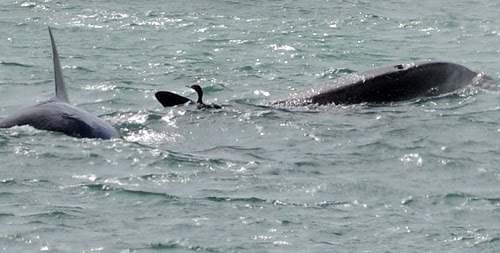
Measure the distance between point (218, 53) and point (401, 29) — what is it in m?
4.23

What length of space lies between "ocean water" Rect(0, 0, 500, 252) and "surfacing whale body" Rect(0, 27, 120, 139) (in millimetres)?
121

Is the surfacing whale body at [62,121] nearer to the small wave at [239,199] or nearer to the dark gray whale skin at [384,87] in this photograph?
the small wave at [239,199]

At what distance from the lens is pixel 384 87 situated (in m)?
14.6

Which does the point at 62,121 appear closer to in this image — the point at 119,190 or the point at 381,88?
the point at 119,190

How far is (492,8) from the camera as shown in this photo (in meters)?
25.0

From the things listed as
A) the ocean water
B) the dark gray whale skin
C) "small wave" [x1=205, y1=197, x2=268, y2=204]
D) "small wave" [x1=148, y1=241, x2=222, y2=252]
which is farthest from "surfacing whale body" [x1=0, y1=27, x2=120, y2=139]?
"small wave" [x1=148, y1=241, x2=222, y2=252]

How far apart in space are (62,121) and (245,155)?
1.78 meters

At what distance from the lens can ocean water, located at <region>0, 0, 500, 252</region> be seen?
31.2 feet

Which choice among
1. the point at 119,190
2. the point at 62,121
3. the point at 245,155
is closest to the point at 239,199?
the point at 119,190

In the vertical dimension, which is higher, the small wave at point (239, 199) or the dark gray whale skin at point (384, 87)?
the small wave at point (239, 199)

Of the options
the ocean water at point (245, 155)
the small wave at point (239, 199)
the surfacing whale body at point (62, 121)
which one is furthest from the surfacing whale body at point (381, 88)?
the small wave at point (239, 199)

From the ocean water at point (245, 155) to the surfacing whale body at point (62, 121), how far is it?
0.40 ft

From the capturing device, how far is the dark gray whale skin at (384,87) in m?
14.5

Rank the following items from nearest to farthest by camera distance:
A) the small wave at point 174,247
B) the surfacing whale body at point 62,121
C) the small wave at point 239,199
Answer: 1. the small wave at point 174,247
2. the small wave at point 239,199
3. the surfacing whale body at point 62,121
